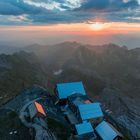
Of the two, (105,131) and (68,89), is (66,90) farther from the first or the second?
(105,131)

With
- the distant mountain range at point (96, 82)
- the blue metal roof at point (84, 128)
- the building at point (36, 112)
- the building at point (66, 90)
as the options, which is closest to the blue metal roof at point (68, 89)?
the building at point (66, 90)

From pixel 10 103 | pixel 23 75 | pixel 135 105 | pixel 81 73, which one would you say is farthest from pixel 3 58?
pixel 10 103

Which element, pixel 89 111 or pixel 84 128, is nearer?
pixel 84 128

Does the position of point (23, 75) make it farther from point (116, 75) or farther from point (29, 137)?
point (29, 137)

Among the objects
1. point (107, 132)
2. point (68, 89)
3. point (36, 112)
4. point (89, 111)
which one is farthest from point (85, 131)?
point (68, 89)

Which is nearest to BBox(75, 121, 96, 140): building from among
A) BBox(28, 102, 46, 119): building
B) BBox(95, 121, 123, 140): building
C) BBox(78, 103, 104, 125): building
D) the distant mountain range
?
BBox(95, 121, 123, 140): building

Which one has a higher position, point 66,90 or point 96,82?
point 66,90
